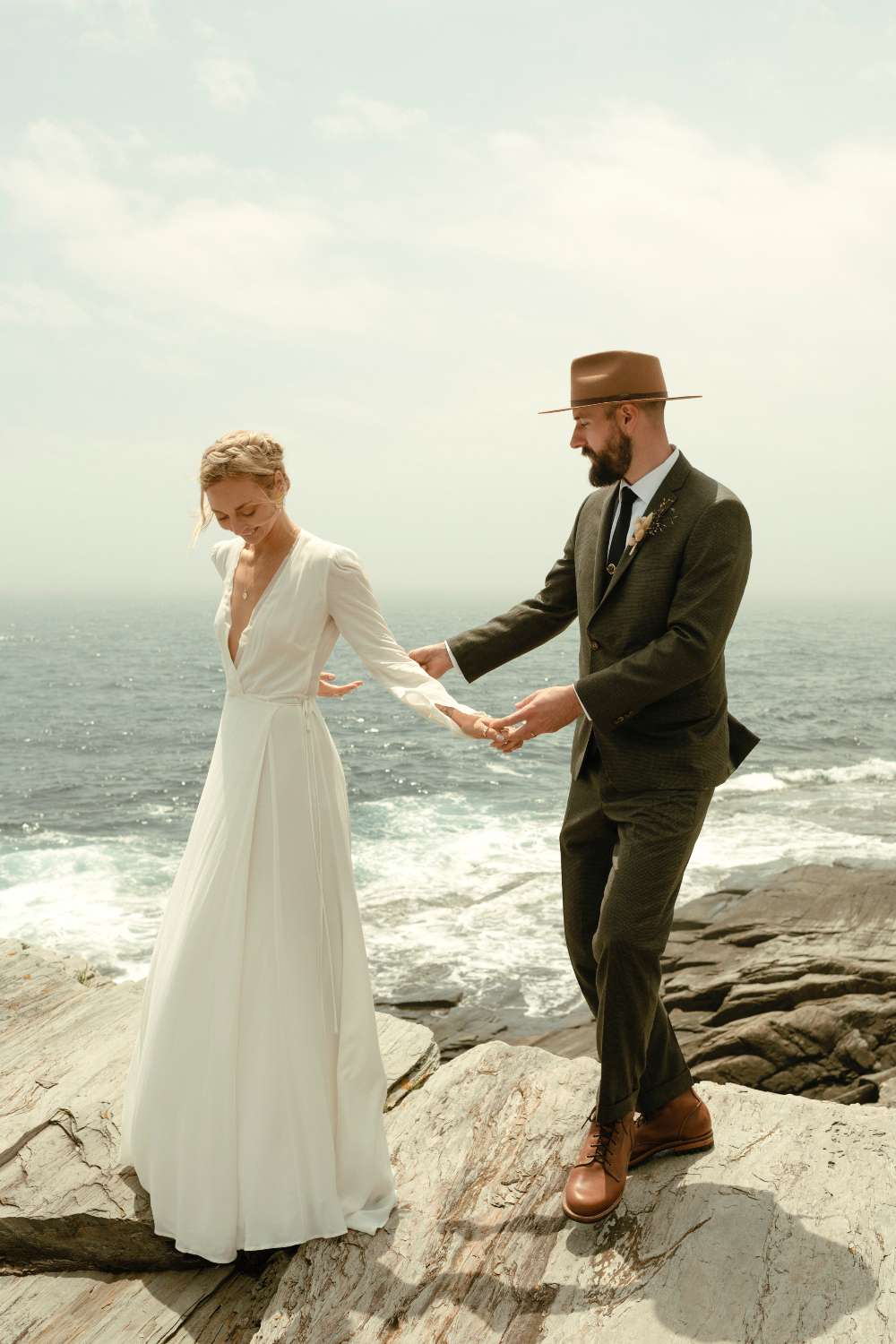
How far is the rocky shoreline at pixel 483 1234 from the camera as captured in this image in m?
3.30

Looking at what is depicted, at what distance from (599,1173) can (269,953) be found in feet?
4.50

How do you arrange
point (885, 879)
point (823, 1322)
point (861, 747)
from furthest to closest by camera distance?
point (861, 747) → point (885, 879) → point (823, 1322)

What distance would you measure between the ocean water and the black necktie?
7.46 m

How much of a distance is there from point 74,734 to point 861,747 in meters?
24.3

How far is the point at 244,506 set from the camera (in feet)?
12.1

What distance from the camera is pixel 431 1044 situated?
5250 mm

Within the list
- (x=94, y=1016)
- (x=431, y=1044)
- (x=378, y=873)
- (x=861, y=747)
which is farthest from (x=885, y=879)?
(x=861, y=747)

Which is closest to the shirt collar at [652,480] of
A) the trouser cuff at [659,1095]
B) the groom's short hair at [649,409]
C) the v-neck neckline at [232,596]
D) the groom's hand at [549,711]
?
the groom's short hair at [649,409]

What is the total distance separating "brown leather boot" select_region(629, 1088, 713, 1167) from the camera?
3943mm

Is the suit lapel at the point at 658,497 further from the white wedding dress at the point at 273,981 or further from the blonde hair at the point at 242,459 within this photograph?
the blonde hair at the point at 242,459

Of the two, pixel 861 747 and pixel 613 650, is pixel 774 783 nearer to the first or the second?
pixel 861 747

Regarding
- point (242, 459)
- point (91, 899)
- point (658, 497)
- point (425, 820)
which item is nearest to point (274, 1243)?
point (242, 459)

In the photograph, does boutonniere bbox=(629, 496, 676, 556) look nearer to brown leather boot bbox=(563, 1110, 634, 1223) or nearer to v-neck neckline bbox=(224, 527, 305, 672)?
v-neck neckline bbox=(224, 527, 305, 672)

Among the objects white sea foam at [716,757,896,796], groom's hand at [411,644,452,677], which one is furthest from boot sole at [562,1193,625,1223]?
white sea foam at [716,757,896,796]
